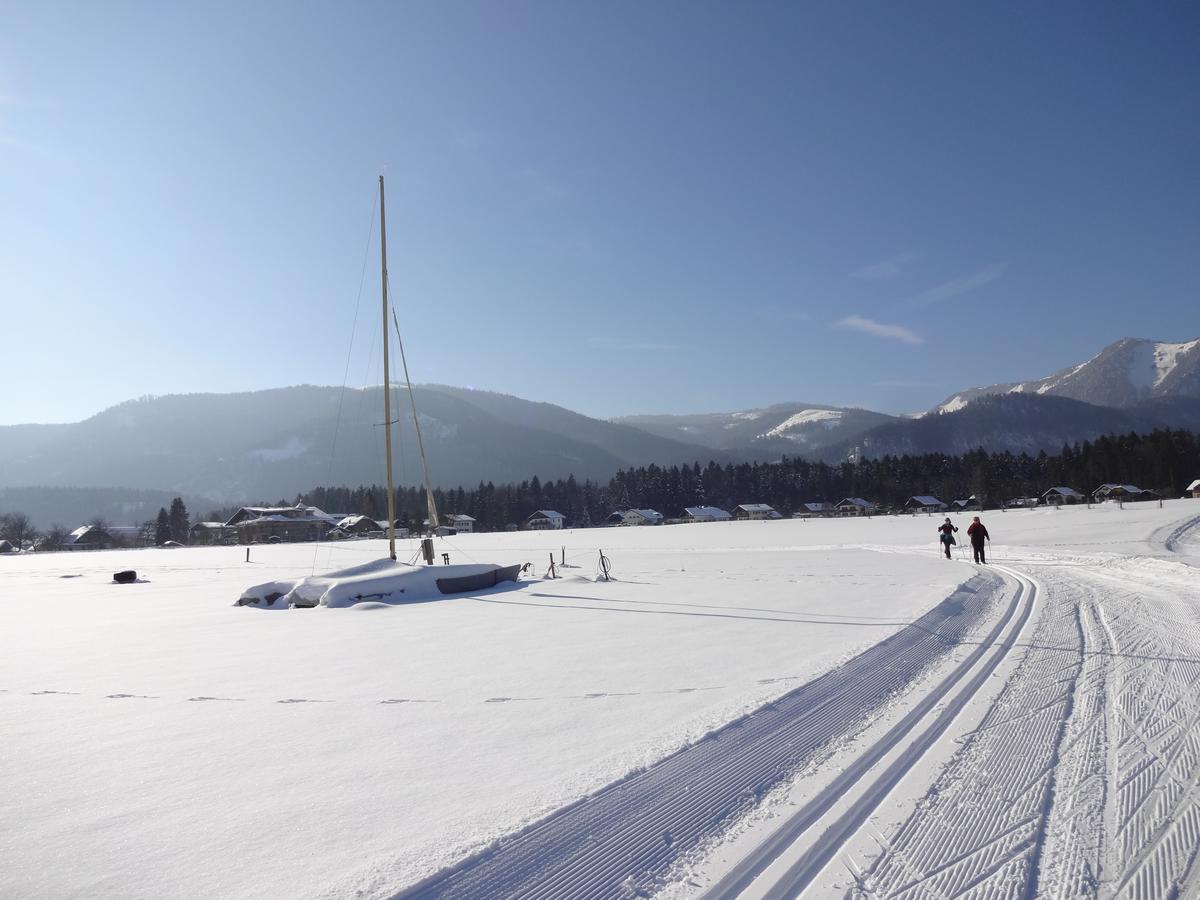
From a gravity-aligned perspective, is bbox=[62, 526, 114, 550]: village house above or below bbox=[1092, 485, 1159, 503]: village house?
below

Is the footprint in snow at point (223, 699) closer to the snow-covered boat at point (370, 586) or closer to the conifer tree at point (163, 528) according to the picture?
the snow-covered boat at point (370, 586)

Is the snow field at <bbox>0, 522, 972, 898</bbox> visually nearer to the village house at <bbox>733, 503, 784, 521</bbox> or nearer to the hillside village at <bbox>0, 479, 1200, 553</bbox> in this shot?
the hillside village at <bbox>0, 479, 1200, 553</bbox>

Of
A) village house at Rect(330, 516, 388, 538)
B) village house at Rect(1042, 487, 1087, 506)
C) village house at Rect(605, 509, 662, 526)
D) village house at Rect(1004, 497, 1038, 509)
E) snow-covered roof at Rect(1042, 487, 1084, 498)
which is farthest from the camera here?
village house at Rect(605, 509, 662, 526)

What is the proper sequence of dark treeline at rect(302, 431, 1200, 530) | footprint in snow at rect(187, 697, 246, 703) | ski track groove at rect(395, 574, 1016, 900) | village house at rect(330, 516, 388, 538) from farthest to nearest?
village house at rect(330, 516, 388, 538)
dark treeline at rect(302, 431, 1200, 530)
footprint in snow at rect(187, 697, 246, 703)
ski track groove at rect(395, 574, 1016, 900)

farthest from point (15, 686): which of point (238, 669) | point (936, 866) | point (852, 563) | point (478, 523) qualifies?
point (478, 523)

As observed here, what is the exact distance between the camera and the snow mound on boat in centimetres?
1727

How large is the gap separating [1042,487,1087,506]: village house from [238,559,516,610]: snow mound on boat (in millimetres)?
101337

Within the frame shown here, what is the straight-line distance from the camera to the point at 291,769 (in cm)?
523

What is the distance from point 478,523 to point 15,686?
128 meters

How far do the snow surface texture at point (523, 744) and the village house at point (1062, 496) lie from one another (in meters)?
98.9

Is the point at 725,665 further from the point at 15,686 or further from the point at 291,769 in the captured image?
the point at 15,686

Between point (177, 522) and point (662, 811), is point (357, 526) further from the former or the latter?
point (662, 811)

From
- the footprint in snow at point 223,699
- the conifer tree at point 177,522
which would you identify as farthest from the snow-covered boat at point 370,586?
the conifer tree at point 177,522


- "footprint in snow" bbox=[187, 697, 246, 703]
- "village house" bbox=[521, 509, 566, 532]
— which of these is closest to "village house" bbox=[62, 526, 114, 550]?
"village house" bbox=[521, 509, 566, 532]
